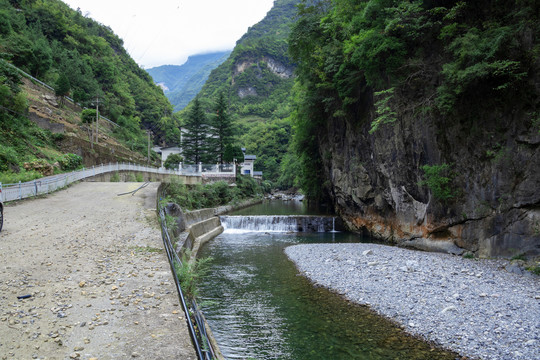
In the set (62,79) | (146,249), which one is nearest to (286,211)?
(146,249)

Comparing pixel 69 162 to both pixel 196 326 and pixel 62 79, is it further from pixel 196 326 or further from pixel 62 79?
pixel 196 326

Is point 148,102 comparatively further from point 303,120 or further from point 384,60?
point 384,60

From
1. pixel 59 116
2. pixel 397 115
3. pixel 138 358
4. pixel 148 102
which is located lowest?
pixel 138 358

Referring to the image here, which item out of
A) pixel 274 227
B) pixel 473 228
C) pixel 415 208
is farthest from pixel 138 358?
pixel 274 227

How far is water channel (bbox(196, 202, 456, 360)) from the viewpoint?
6.41 metres

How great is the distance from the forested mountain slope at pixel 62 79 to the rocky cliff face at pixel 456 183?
21.0 metres

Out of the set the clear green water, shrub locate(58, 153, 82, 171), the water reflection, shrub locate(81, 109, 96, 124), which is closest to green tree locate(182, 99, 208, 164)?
shrub locate(81, 109, 96, 124)

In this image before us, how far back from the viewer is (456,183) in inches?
505

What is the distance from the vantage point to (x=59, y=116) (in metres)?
36.5

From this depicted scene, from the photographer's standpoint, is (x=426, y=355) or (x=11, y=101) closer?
(x=426, y=355)

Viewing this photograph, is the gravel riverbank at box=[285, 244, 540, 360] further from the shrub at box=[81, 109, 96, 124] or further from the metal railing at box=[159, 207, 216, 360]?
the shrub at box=[81, 109, 96, 124]

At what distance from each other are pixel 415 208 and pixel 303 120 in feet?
42.4

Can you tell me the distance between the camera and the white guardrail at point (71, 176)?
13820 millimetres

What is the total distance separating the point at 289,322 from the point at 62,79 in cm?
4403
